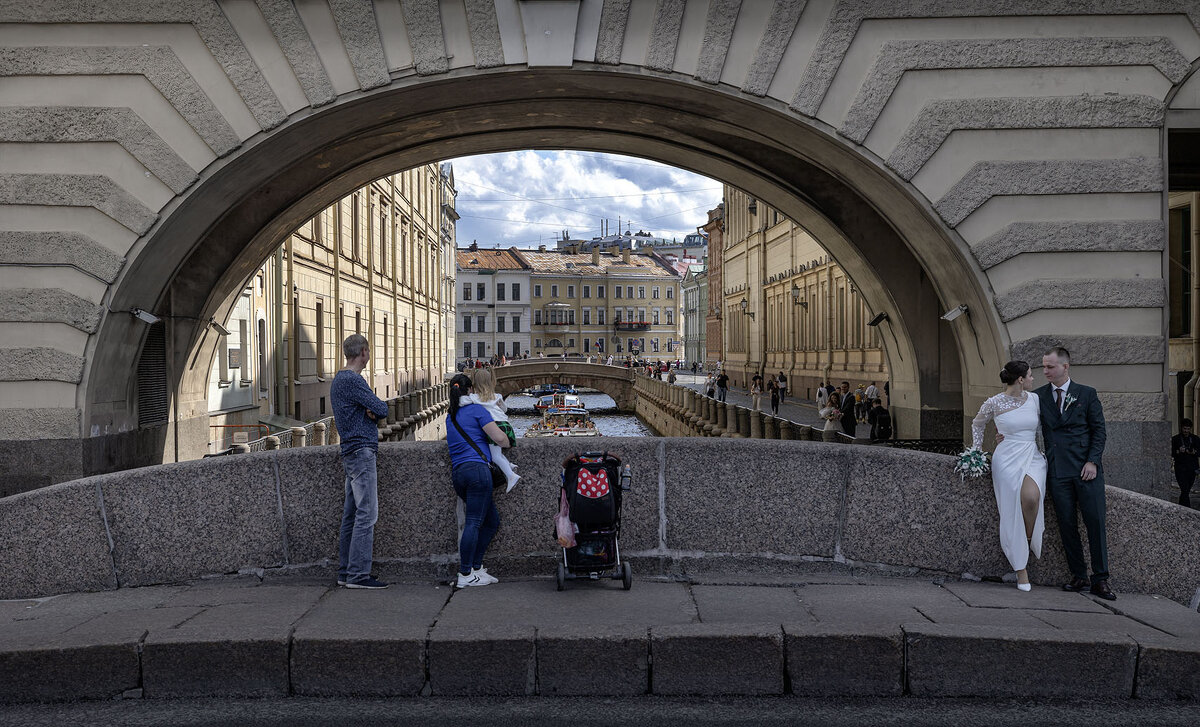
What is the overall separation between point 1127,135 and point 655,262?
11312cm

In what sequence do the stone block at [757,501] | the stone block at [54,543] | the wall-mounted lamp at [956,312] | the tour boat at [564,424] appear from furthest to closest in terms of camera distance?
the tour boat at [564,424]
the wall-mounted lamp at [956,312]
the stone block at [757,501]
the stone block at [54,543]

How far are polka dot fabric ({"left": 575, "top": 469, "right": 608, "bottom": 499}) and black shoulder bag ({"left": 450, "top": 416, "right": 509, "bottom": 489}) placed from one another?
622 mm

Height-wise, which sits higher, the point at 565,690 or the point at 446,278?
the point at 446,278

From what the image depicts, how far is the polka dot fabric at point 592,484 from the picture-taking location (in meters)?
6.25

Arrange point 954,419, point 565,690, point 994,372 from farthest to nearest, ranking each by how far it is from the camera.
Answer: point 954,419, point 994,372, point 565,690

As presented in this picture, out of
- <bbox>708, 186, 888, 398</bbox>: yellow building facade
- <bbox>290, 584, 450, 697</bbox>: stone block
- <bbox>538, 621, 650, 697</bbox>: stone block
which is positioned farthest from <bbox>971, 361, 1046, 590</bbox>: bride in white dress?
<bbox>708, 186, 888, 398</bbox>: yellow building facade

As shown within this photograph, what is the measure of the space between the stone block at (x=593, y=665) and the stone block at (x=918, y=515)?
2441mm

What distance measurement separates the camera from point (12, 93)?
9430 millimetres

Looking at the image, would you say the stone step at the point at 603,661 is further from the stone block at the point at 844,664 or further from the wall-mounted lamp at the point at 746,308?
the wall-mounted lamp at the point at 746,308

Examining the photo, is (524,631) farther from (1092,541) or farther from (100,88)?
(100,88)

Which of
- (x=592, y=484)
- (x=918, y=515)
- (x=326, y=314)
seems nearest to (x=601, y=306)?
(x=326, y=314)

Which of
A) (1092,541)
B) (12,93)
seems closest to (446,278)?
(12,93)

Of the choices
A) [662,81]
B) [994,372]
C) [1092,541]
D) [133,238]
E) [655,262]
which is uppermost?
[655,262]

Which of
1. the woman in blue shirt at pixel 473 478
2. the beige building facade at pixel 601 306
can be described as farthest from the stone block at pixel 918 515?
the beige building facade at pixel 601 306
